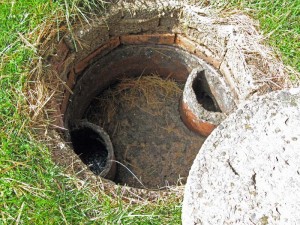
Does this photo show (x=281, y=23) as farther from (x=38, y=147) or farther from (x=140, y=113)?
(x=38, y=147)

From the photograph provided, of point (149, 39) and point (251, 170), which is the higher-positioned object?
point (149, 39)

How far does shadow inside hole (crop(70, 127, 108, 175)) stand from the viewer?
3592 mm

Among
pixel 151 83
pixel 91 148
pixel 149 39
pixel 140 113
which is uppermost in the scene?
pixel 149 39

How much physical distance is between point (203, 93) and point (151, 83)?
59 centimetres

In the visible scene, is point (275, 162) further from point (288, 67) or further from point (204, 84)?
point (204, 84)

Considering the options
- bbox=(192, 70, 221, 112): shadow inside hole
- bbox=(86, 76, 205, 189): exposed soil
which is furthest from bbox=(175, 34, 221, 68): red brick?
bbox=(86, 76, 205, 189): exposed soil

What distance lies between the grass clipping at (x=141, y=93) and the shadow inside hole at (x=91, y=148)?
1.56 feet

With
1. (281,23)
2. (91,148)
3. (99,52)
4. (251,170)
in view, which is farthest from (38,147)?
(281,23)

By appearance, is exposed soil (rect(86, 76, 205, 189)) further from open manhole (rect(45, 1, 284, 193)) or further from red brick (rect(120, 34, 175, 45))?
red brick (rect(120, 34, 175, 45))

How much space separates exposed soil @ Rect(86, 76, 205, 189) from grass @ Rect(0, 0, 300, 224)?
3.82ft

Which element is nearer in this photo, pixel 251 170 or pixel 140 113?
pixel 251 170

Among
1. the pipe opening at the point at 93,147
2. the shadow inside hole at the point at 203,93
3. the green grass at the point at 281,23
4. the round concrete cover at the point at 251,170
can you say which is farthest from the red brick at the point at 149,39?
the round concrete cover at the point at 251,170

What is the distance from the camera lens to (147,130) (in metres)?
4.07

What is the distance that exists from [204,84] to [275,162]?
65.1 inches
